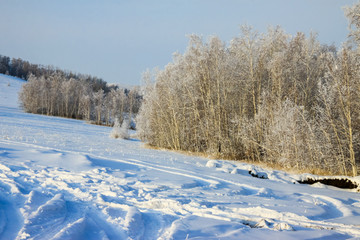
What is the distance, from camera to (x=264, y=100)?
16031 millimetres

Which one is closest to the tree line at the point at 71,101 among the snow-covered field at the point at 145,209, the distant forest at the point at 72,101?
the distant forest at the point at 72,101

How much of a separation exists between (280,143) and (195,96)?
808 centimetres

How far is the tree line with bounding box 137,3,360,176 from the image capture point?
12922 mm

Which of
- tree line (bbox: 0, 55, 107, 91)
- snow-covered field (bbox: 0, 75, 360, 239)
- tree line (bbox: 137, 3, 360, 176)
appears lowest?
snow-covered field (bbox: 0, 75, 360, 239)

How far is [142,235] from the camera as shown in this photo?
3453 millimetres

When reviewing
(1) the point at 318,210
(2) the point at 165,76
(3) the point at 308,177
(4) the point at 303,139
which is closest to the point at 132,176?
(1) the point at 318,210

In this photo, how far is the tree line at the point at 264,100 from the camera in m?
12.9

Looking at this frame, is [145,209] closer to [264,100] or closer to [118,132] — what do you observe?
[264,100]

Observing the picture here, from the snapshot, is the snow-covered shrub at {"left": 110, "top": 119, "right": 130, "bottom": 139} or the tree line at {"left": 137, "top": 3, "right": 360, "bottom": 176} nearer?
the tree line at {"left": 137, "top": 3, "right": 360, "bottom": 176}

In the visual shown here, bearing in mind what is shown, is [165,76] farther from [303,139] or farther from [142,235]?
[142,235]

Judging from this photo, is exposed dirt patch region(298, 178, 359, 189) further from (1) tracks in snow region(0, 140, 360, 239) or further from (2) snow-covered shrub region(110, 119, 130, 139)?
(2) snow-covered shrub region(110, 119, 130, 139)

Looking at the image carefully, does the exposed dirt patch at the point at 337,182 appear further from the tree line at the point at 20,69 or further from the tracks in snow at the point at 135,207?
the tree line at the point at 20,69

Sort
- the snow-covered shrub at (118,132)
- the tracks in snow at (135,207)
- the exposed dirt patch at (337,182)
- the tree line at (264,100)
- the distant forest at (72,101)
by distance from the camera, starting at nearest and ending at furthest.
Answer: the tracks in snow at (135,207), the exposed dirt patch at (337,182), the tree line at (264,100), the snow-covered shrub at (118,132), the distant forest at (72,101)

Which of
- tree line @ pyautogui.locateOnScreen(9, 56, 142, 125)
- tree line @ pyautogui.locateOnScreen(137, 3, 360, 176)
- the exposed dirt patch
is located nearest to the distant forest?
tree line @ pyautogui.locateOnScreen(9, 56, 142, 125)
